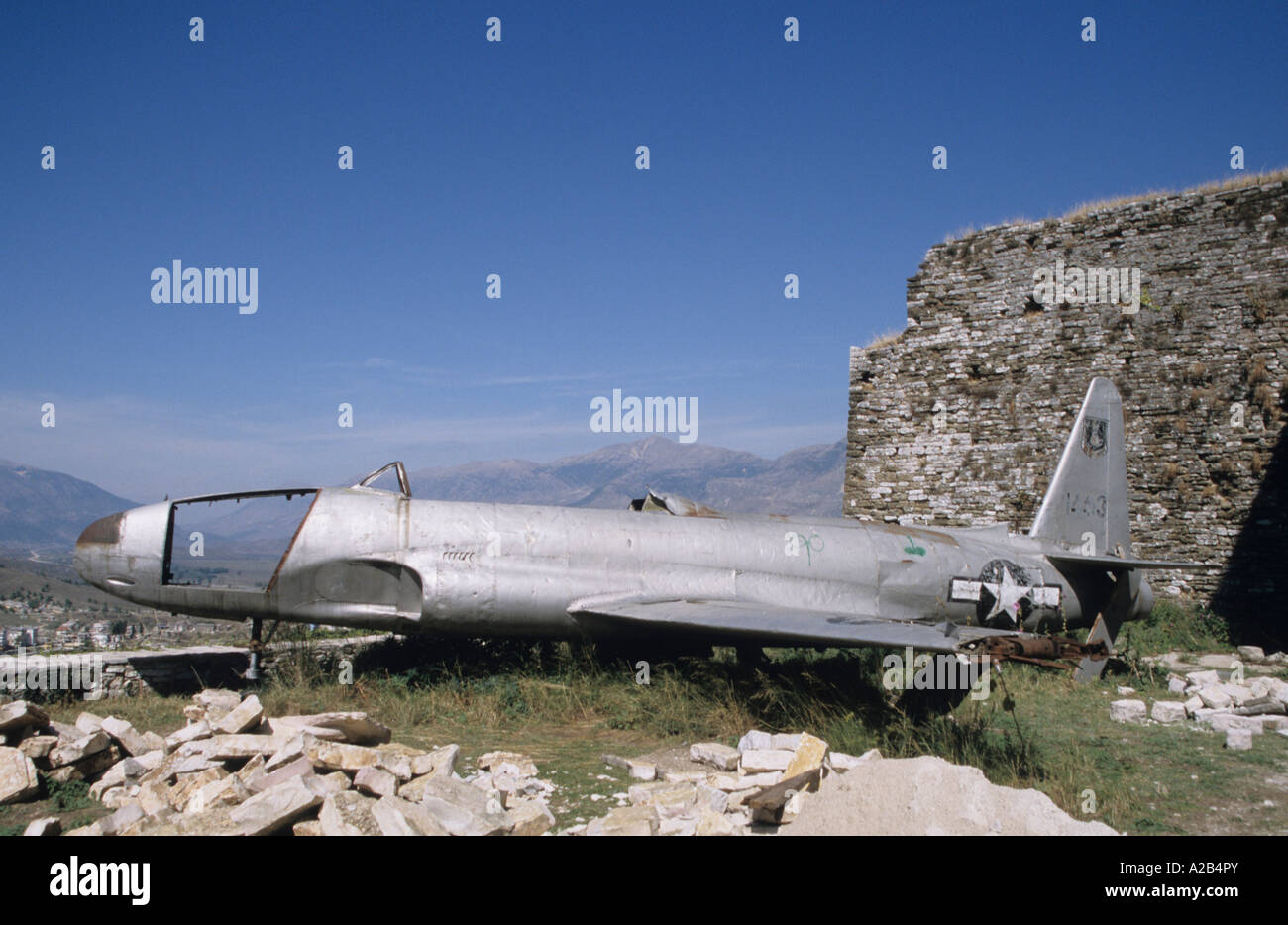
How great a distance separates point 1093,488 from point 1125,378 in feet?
15.0

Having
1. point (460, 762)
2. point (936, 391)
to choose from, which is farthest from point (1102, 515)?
point (460, 762)

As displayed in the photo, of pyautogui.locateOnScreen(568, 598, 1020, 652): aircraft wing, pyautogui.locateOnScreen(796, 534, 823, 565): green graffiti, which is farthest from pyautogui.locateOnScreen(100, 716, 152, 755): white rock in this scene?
pyautogui.locateOnScreen(796, 534, 823, 565): green graffiti

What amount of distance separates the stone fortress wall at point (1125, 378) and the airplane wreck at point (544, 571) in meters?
7.25

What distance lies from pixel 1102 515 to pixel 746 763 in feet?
29.3

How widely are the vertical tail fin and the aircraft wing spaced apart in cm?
451

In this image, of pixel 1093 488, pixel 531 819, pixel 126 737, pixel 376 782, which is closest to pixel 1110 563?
pixel 1093 488

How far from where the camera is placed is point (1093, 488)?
12.0 m

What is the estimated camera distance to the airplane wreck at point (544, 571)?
8.30 metres

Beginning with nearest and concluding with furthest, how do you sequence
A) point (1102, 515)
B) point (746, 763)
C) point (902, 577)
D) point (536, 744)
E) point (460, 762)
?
point (746, 763) < point (460, 762) < point (536, 744) < point (902, 577) < point (1102, 515)

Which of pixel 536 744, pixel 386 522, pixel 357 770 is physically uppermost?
pixel 386 522

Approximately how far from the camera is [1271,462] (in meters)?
14.0

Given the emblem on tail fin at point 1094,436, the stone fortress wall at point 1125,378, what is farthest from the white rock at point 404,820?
the stone fortress wall at point 1125,378
